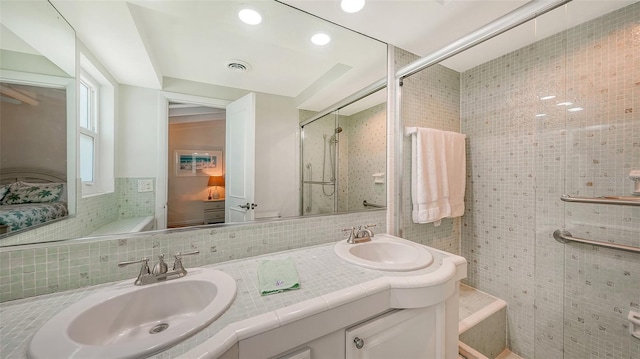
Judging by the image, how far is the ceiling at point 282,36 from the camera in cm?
89

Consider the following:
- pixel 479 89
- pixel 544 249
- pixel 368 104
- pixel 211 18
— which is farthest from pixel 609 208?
pixel 211 18

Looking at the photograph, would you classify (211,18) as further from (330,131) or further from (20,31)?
(330,131)

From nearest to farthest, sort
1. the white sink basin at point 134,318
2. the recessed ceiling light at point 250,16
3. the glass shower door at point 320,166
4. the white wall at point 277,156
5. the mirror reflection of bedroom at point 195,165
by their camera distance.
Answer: the white sink basin at point 134,318 → the mirror reflection of bedroom at point 195,165 → the recessed ceiling light at point 250,16 → the white wall at point 277,156 → the glass shower door at point 320,166

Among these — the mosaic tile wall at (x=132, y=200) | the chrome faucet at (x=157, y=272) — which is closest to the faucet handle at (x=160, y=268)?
the chrome faucet at (x=157, y=272)

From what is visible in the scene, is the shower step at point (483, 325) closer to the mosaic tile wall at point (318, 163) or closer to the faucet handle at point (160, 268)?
the mosaic tile wall at point (318, 163)

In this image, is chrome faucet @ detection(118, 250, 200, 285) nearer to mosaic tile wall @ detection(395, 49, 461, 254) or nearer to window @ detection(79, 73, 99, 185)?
window @ detection(79, 73, 99, 185)

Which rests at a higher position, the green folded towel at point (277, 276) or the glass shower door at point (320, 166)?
the glass shower door at point (320, 166)

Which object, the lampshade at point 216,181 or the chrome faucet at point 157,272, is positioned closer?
the chrome faucet at point 157,272

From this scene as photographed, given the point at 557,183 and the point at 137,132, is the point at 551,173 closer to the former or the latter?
the point at 557,183

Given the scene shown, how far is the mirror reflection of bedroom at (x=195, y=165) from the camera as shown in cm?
95

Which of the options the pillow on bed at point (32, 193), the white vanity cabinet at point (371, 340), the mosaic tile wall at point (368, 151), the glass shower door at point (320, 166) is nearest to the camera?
the white vanity cabinet at point (371, 340)

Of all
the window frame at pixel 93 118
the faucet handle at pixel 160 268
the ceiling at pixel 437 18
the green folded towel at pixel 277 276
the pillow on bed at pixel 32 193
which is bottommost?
the green folded towel at pixel 277 276

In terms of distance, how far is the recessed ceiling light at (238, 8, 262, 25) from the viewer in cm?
105

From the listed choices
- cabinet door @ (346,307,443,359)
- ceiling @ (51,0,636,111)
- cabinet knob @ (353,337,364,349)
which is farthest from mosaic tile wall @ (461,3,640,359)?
cabinet knob @ (353,337,364,349)
